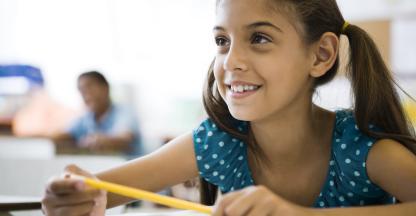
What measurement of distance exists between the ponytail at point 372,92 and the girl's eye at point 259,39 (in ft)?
0.70

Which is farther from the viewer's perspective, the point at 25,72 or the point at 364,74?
the point at 25,72

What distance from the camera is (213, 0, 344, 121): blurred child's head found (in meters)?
1.01

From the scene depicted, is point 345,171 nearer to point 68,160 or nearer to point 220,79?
point 220,79

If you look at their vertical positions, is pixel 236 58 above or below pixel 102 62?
above

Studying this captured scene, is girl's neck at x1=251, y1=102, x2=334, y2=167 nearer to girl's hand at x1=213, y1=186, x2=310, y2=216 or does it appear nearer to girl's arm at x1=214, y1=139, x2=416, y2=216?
A: girl's arm at x1=214, y1=139, x2=416, y2=216

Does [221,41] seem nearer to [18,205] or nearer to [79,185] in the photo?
[79,185]

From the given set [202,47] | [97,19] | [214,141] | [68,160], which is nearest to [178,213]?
[214,141]

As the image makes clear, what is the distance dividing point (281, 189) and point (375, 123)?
0.25 meters

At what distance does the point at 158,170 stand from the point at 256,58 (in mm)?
351

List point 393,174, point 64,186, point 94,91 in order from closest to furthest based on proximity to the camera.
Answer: point 64,186
point 393,174
point 94,91

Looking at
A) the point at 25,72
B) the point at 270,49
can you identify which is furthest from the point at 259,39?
the point at 25,72

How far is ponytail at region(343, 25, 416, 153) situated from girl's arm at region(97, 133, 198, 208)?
0.39 metres

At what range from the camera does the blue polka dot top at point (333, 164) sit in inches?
42.0

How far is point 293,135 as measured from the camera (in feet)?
3.85
